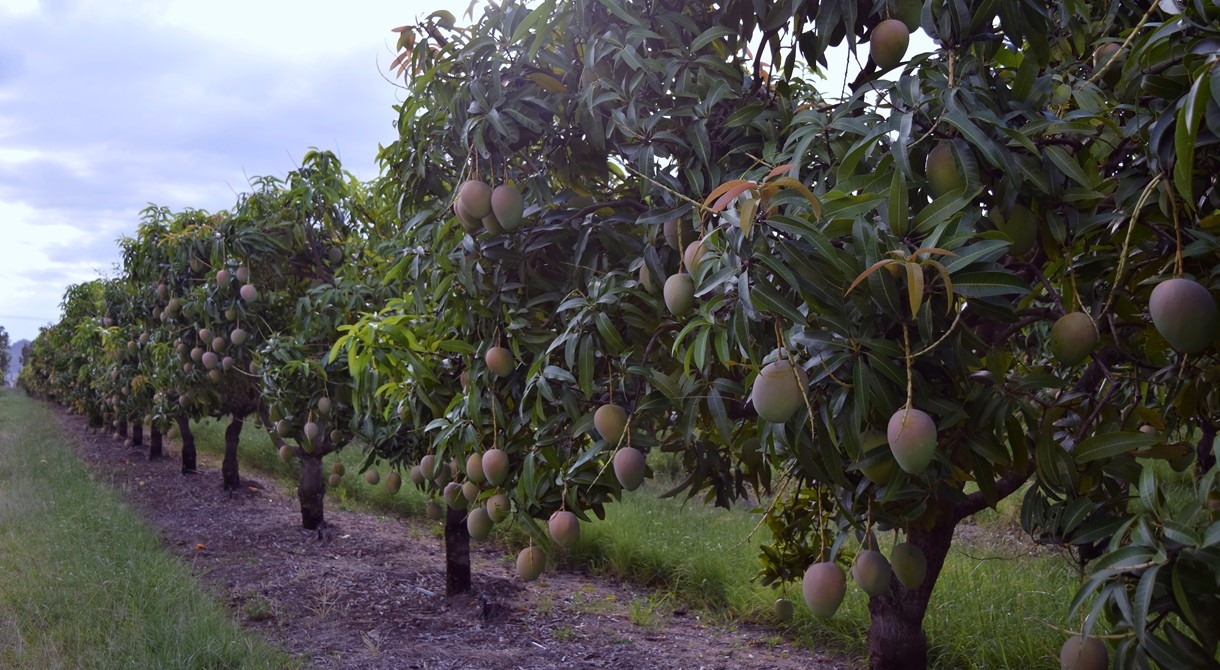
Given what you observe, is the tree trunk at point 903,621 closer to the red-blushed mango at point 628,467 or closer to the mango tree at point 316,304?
the red-blushed mango at point 628,467

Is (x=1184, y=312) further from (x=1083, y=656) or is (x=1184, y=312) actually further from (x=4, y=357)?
(x=4, y=357)

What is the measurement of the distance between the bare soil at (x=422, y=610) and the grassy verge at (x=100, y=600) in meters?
0.30

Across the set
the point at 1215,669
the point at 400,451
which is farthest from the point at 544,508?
the point at 400,451

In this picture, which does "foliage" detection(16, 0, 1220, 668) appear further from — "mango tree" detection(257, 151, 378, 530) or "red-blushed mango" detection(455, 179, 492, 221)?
"mango tree" detection(257, 151, 378, 530)

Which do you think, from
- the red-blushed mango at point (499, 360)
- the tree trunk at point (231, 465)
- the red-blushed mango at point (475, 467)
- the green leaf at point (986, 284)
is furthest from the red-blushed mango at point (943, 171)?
the tree trunk at point (231, 465)

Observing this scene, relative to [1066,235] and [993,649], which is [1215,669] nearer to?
[1066,235]

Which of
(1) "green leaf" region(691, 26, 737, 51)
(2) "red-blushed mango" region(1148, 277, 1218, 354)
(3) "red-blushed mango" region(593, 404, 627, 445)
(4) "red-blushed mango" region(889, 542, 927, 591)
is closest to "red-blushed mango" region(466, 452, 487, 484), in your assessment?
(3) "red-blushed mango" region(593, 404, 627, 445)

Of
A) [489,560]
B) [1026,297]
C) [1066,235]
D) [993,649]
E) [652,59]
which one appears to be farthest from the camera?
[489,560]

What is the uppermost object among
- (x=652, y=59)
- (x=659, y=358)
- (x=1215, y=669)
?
(x=652, y=59)

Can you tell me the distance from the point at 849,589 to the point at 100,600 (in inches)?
148

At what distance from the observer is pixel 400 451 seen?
444cm

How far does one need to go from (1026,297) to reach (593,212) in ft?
3.34

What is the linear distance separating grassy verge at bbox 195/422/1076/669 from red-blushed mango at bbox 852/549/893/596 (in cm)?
132

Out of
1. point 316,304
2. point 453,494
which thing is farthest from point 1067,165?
point 316,304
